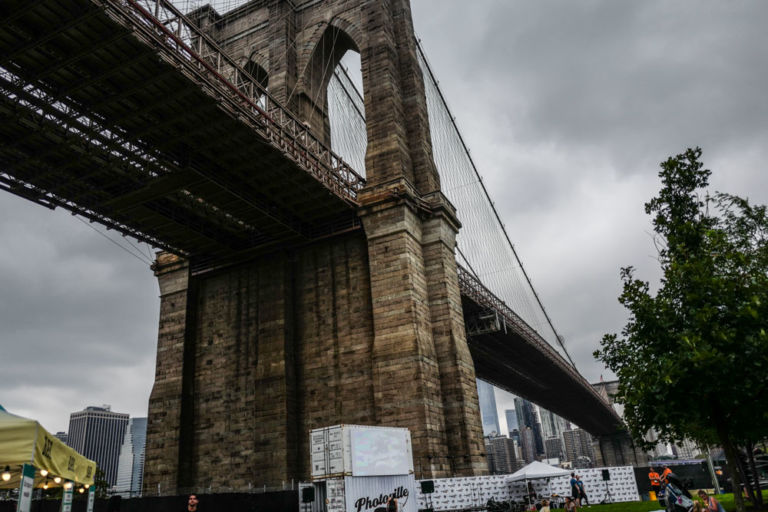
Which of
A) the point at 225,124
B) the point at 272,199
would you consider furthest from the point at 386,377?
the point at 225,124

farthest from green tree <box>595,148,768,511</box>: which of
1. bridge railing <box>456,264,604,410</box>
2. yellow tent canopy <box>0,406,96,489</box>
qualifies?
bridge railing <box>456,264,604,410</box>

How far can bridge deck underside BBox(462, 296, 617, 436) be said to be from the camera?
51406 mm

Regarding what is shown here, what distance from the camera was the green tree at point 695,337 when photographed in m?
13.3

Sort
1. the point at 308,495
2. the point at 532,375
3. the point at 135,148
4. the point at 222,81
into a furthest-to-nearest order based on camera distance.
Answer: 1. the point at 532,375
2. the point at 135,148
3. the point at 222,81
4. the point at 308,495

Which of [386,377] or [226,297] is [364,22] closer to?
[226,297]

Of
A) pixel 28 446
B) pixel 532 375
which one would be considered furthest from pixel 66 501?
pixel 532 375

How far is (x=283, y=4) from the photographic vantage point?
120ft

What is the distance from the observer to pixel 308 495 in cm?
1783

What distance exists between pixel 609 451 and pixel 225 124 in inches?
4056

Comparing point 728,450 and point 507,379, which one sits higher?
point 507,379

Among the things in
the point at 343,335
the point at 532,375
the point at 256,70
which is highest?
the point at 256,70

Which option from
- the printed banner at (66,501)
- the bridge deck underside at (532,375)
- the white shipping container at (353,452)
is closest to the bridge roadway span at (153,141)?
the white shipping container at (353,452)

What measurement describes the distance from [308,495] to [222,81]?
1448cm

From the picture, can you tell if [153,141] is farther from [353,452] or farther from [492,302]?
[492,302]
